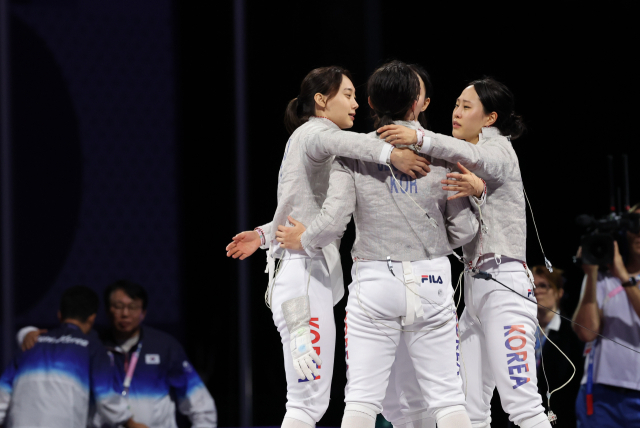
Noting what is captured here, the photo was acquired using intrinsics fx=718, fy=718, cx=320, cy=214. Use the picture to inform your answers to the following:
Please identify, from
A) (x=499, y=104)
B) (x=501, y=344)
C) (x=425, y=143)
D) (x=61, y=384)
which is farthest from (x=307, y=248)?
(x=61, y=384)

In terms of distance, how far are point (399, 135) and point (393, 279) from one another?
1.38 ft

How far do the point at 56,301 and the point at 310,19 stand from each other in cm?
264

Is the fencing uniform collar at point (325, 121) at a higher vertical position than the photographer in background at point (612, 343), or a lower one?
higher

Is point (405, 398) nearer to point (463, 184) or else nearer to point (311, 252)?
point (311, 252)

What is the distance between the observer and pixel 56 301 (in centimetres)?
501

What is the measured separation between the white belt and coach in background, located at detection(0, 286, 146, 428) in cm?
198

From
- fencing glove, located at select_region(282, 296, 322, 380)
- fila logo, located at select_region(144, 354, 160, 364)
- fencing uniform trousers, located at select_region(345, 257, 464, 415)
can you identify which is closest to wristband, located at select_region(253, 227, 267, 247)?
fencing glove, located at select_region(282, 296, 322, 380)

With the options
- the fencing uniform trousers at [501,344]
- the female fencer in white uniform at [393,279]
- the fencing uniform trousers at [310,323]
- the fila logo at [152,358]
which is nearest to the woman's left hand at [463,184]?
the female fencer in white uniform at [393,279]

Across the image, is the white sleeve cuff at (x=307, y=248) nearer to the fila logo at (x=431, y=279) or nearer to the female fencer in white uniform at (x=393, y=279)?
the female fencer in white uniform at (x=393, y=279)

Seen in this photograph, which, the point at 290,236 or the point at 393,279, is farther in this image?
the point at 290,236

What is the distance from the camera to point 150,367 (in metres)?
3.88

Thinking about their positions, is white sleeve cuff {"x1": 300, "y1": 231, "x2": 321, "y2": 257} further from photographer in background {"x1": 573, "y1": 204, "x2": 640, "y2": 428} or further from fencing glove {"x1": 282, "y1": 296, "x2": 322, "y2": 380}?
photographer in background {"x1": 573, "y1": 204, "x2": 640, "y2": 428}

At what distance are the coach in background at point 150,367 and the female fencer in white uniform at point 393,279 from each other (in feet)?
6.72

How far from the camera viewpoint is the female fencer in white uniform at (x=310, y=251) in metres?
2.15
